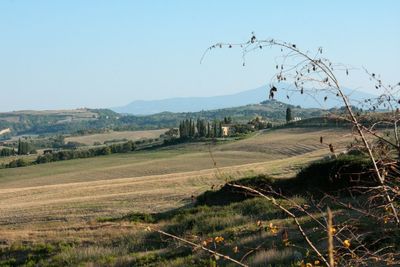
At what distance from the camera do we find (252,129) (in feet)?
398

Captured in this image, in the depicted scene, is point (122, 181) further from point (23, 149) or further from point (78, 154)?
point (23, 149)

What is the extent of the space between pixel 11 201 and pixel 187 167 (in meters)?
27.6

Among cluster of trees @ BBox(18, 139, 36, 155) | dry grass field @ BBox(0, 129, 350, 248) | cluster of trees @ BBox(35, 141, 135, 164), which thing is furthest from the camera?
cluster of trees @ BBox(18, 139, 36, 155)

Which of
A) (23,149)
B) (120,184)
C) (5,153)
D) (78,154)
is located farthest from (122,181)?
(23,149)

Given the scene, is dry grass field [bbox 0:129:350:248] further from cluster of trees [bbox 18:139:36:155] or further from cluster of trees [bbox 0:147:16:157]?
cluster of trees [bbox 18:139:36:155]

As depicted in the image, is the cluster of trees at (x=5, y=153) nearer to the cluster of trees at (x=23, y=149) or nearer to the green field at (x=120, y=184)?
the cluster of trees at (x=23, y=149)

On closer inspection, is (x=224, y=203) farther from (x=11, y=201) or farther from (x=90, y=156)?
(x=90, y=156)

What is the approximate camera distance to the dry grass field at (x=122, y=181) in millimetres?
24572

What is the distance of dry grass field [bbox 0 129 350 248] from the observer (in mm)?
24572

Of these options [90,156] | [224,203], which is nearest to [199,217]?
[224,203]

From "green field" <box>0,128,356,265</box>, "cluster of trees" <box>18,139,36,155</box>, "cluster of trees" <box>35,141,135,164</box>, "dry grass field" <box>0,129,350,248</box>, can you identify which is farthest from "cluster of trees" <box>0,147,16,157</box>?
"green field" <box>0,128,356,265</box>

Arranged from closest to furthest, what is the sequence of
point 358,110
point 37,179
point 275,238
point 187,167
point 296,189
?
point 358,110 < point 275,238 < point 296,189 < point 187,167 < point 37,179

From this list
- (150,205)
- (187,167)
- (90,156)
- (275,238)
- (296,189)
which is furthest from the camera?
(90,156)

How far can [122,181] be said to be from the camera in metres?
60.1
